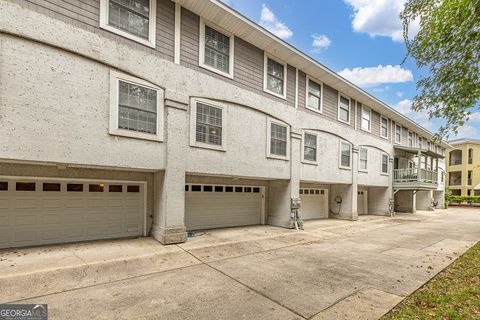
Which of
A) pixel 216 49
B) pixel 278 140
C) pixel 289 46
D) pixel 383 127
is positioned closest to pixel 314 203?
pixel 278 140

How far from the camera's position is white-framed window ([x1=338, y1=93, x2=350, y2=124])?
51.8 feet

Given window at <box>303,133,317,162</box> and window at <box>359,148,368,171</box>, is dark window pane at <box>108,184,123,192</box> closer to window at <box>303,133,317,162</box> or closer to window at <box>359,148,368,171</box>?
window at <box>303,133,317,162</box>

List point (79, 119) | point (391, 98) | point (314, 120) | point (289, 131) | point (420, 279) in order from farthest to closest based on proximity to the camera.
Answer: point (391, 98) → point (314, 120) → point (289, 131) → point (79, 119) → point (420, 279)

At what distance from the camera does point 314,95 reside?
14211mm

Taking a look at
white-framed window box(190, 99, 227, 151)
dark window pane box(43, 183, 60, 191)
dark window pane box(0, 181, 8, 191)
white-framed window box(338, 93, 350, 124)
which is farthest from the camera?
white-framed window box(338, 93, 350, 124)

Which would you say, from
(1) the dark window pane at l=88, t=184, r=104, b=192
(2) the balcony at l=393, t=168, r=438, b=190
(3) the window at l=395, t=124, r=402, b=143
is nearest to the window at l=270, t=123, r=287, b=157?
(1) the dark window pane at l=88, t=184, r=104, b=192

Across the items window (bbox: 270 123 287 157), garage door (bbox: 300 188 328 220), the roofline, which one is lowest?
garage door (bbox: 300 188 328 220)

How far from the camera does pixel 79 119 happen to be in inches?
266

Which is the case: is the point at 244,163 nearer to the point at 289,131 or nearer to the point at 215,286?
the point at 289,131

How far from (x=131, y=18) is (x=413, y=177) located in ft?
72.8

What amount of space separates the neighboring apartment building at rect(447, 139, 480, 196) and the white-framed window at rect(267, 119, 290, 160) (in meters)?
43.2

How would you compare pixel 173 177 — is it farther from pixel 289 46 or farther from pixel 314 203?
pixel 314 203

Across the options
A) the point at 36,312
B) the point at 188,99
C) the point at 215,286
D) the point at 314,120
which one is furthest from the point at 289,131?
the point at 36,312

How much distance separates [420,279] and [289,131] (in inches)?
319
